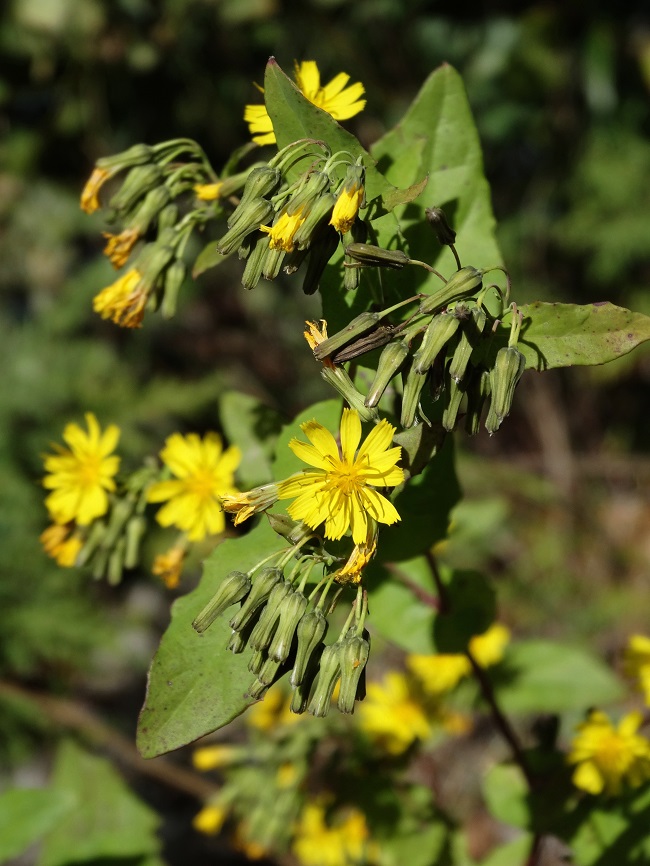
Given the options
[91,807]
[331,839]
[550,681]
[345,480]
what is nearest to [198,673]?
[345,480]

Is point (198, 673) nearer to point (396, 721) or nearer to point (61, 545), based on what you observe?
point (61, 545)

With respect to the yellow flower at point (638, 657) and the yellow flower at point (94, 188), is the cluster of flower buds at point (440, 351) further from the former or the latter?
the yellow flower at point (638, 657)

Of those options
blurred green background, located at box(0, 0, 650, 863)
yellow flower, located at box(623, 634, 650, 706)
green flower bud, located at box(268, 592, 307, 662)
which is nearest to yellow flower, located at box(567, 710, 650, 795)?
yellow flower, located at box(623, 634, 650, 706)

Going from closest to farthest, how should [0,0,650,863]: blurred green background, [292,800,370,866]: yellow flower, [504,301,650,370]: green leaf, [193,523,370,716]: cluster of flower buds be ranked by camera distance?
[504,301,650,370]: green leaf < [193,523,370,716]: cluster of flower buds < [292,800,370,866]: yellow flower < [0,0,650,863]: blurred green background

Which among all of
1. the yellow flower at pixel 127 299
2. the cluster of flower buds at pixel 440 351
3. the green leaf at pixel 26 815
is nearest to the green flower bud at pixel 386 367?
the cluster of flower buds at pixel 440 351

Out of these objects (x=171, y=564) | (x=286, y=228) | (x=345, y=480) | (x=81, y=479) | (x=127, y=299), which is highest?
(x=286, y=228)

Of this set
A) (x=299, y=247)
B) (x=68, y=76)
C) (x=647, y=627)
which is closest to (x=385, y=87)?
(x=68, y=76)

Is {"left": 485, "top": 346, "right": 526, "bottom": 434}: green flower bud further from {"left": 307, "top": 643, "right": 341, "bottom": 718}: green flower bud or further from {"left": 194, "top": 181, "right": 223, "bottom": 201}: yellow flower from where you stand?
{"left": 194, "top": 181, "right": 223, "bottom": 201}: yellow flower
